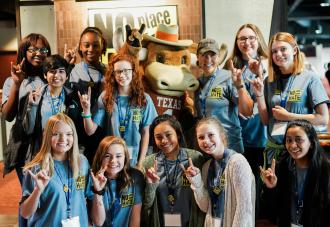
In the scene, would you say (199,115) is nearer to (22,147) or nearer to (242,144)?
(242,144)

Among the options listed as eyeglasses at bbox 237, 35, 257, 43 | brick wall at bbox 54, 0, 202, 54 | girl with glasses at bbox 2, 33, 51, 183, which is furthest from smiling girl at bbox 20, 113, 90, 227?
brick wall at bbox 54, 0, 202, 54

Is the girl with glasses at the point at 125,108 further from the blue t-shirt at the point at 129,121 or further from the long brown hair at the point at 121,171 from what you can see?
the long brown hair at the point at 121,171

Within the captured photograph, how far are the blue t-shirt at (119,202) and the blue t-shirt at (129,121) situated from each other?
305 mm

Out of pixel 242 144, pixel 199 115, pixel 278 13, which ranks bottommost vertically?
pixel 242 144

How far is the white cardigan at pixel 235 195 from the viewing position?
9.21 feet

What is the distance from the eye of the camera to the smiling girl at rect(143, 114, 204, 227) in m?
3.02

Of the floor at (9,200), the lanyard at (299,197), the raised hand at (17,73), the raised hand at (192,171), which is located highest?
the raised hand at (17,73)

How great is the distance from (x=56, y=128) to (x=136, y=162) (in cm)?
68

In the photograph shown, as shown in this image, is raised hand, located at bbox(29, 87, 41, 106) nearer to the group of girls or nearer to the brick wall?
the group of girls

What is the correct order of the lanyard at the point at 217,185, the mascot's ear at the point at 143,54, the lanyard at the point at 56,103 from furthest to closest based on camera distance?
the mascot's ear at the point at 143,54, the lanyard at the point at 56,103, the lanyard at the point at 217,185

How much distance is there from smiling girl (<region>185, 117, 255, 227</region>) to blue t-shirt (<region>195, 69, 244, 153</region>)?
A: 39 centimetres

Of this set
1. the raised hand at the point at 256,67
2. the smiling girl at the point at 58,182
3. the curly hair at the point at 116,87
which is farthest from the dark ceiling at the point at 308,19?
the raised hand at the point at 256,67

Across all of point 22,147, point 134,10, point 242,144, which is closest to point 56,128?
point 22,147

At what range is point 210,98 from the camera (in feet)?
11.1
